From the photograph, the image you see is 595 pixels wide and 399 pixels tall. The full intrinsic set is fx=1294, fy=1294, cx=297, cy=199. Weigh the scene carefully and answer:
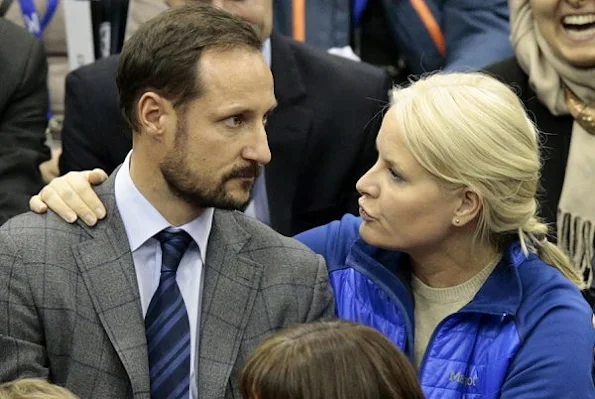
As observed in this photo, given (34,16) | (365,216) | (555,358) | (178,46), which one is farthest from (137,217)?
(34,16)

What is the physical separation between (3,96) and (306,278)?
1.03 m

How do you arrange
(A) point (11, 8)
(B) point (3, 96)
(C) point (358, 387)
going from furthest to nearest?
(A) point (11, 8) < (B) point (3, 96) < (C) point (358, 387)

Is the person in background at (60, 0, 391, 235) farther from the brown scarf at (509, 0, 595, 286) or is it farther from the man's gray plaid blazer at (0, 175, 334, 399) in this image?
the man's gray plaid blazer at (0, 175, 334, 399)

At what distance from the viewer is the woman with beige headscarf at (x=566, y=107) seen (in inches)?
117

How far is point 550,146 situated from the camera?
119 inches

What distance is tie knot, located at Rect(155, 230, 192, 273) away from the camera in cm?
220

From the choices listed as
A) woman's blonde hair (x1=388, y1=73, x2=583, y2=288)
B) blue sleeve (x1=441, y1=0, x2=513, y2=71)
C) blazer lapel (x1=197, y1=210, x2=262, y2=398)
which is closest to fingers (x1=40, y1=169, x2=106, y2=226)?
blazer lapel (x1=197, y1=210, x2=262, y2=398)

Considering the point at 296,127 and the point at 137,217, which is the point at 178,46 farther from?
the point at 296,127

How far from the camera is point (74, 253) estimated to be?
2139mm

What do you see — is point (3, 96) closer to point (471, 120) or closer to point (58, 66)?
→ point (58, 66)

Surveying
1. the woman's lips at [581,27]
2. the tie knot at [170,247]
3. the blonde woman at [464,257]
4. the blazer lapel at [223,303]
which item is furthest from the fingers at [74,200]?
the woman's lips at [581,27]

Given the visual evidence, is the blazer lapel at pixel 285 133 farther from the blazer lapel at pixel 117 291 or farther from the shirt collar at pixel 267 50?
the blazer lapel at pixel 117 291

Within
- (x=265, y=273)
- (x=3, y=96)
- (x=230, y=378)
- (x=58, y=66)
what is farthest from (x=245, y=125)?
(x=58, y=66)

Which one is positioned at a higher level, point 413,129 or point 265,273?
point 413,129
